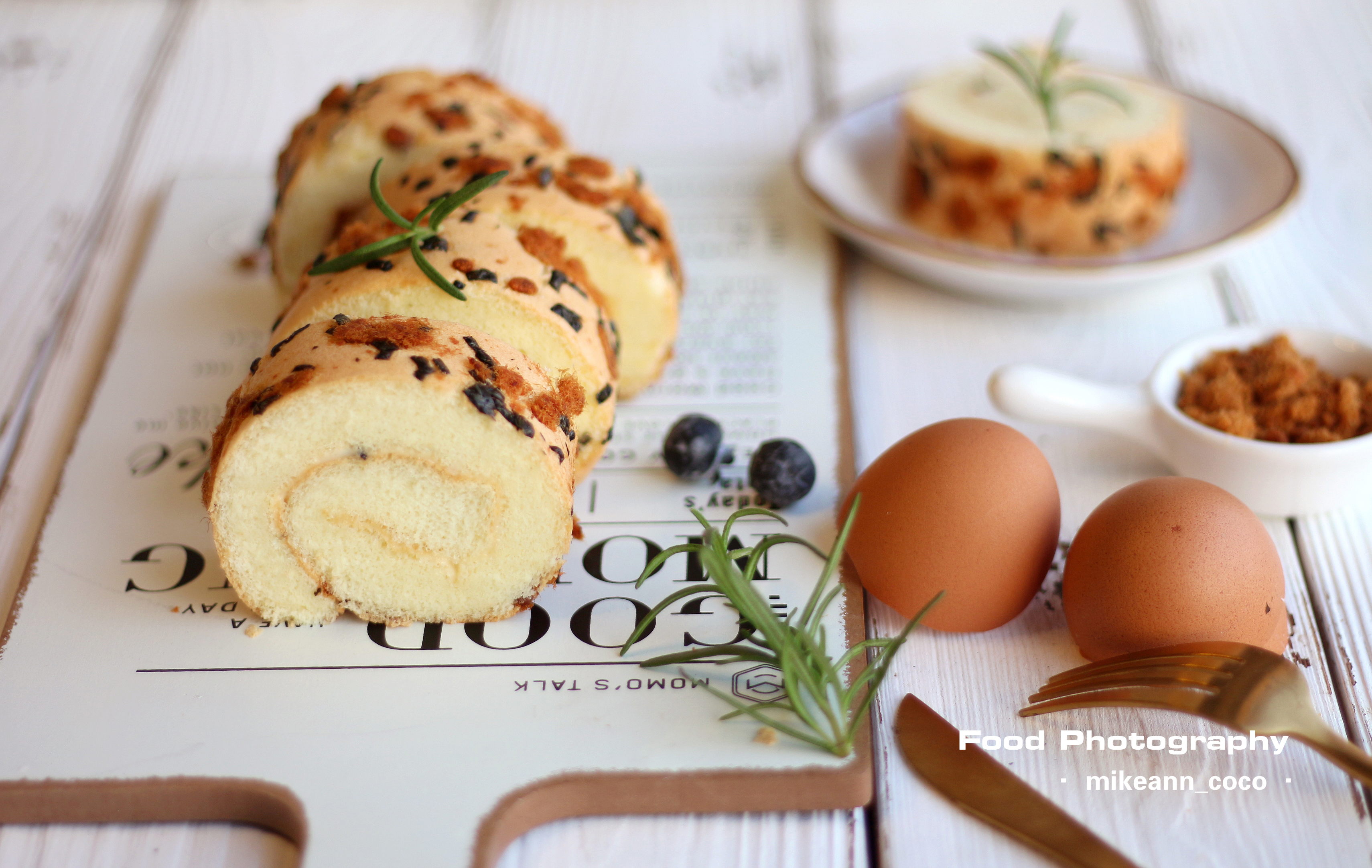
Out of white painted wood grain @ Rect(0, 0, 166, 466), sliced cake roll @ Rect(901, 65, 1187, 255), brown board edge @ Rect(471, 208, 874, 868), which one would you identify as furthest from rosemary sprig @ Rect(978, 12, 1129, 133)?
white painted wood grain @ Rect(0, 0, 166, 466)

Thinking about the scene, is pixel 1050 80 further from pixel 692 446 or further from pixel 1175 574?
pixel 1175 574

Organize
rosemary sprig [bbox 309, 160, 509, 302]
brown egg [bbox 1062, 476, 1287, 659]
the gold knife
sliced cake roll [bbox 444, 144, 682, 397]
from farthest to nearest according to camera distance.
A: 1. sliced cake roll [bbox 444, 144, 682, 397]
2. rosemary sprig [bbox 309, 160, 509, 302]
3. brown egg [bbox 1062, 476, 1287, 659]
4. the gold knife

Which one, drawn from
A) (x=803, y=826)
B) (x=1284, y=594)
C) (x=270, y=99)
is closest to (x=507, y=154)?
(x=803, y=826)

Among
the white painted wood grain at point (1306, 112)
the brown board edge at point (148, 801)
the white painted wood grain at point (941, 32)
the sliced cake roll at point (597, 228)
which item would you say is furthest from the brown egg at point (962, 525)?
the white painted wood grain at point (941, 32)

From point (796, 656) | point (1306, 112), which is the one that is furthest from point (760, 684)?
point (1306, 112)

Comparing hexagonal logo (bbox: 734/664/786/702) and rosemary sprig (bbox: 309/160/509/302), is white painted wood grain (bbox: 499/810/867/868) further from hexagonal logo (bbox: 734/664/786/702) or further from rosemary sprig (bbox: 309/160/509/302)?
rosemary sprig (bbox: 309/160/509/302)

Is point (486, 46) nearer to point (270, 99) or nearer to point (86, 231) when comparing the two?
point (270, 99)
